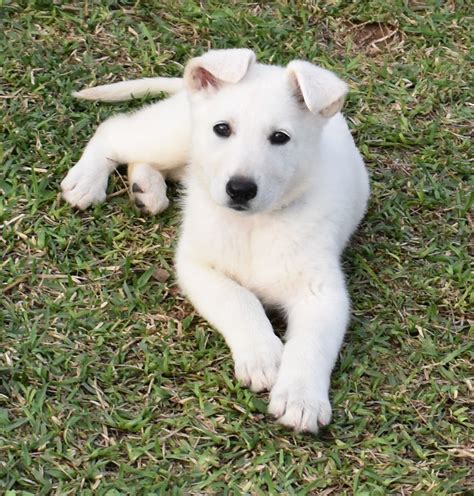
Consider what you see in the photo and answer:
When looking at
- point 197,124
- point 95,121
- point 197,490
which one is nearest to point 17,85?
point 95,121

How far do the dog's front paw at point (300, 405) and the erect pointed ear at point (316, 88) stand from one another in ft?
3.97

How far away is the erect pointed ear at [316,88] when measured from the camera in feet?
14.9

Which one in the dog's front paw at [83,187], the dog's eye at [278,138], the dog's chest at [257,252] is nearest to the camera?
the dog's eye at [278,138]

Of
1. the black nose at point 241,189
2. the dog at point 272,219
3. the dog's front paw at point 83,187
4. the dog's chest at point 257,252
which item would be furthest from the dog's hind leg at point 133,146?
the black nose at point 241,189

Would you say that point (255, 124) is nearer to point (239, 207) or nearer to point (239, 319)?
point (239, 207)

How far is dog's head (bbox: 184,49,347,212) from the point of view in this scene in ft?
14.8

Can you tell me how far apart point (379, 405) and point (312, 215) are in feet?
3.18

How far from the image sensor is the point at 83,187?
18.1 ft

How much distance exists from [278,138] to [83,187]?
1341 mm

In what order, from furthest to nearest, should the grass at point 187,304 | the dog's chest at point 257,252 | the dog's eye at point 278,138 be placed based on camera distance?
the dog's chest at point 257,252
the dog's eye at point 278,138
the grass at point 187,304

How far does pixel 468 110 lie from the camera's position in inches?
256

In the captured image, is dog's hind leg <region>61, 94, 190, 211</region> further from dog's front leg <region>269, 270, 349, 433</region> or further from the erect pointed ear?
dog's front leg <region>269, 270, 349, 433</region>

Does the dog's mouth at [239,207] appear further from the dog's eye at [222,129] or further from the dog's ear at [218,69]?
the dog's ear at [218,69]

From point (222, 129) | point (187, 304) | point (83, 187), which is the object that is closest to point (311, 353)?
point (187, 304)
